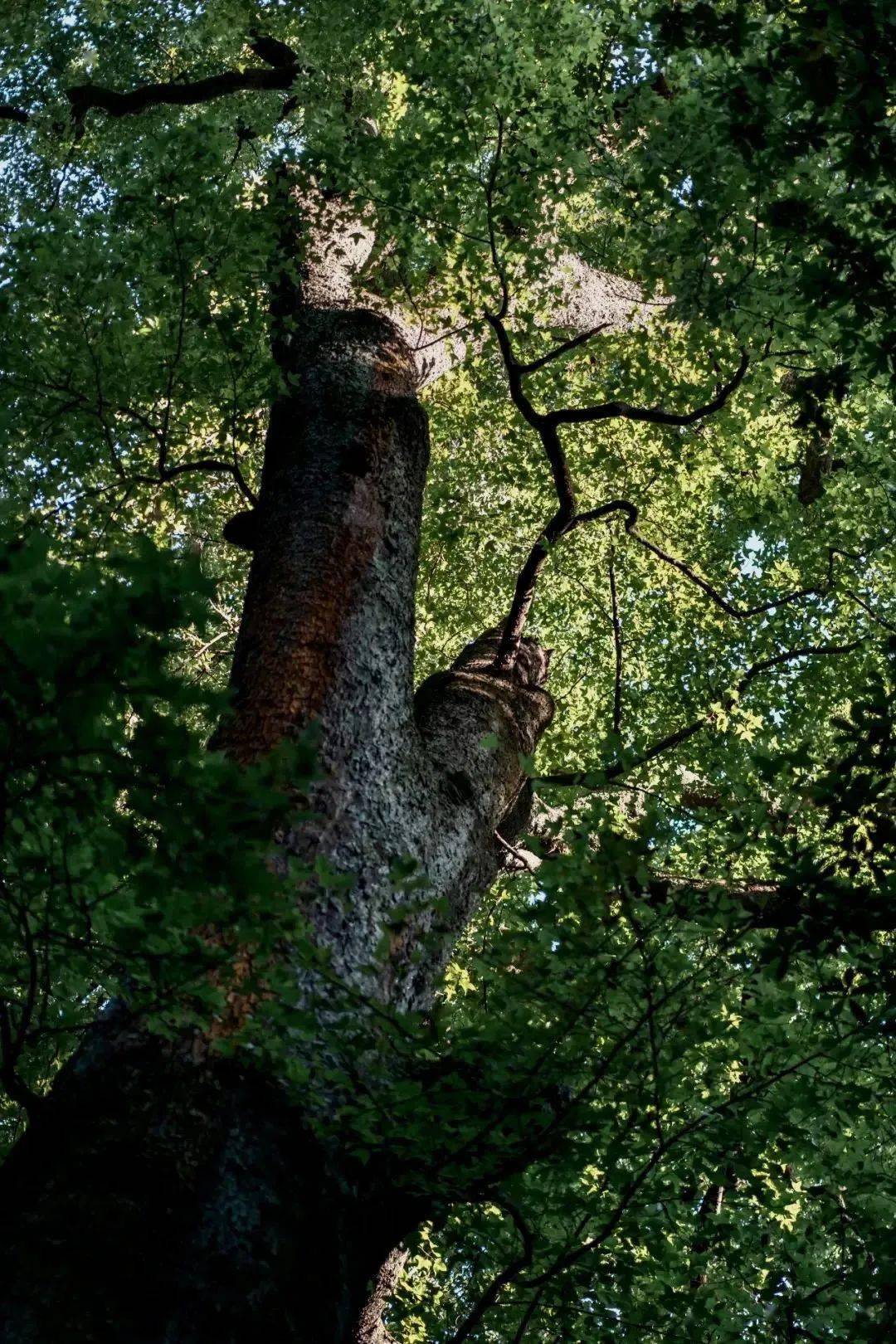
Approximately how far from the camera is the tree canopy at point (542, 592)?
9.37ft

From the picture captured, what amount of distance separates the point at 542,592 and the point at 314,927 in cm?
932

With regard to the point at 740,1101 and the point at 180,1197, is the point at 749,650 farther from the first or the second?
the point at 180,1197

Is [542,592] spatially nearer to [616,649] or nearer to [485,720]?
[616,649]

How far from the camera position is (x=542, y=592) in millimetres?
13047

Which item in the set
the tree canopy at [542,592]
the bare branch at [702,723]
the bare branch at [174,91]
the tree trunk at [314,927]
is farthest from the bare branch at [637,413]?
the bare branch at [174,91]

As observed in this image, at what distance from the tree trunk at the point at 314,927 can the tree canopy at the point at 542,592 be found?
239 millimetres

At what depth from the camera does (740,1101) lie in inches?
142

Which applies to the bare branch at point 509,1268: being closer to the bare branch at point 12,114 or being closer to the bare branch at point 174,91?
the bare branch at point 174,91

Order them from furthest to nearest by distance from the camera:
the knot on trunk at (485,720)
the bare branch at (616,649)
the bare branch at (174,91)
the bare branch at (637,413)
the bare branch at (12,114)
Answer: the bare branch at (174,91) < the bare branch at (12,114) < the bare branch at (616,649) < the bare branch at (637,413) < the knot on trunk at (485,720)

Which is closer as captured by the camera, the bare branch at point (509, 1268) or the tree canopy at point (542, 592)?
the tree canopy at point (542, 592)

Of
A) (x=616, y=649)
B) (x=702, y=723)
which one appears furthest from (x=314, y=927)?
(x=616, y=649)

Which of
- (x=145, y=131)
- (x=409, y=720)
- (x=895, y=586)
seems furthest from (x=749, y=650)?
(x=145, y=131)

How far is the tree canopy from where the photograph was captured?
9.37 feet

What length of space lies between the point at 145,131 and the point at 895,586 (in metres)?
8.75
